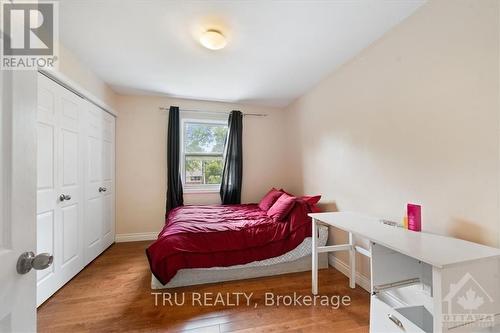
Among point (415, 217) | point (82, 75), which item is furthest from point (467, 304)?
point (82, 75)

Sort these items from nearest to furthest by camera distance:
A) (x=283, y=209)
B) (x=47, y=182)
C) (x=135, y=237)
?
1. (x=47, y=182)
2. (x=283, y=209)
3. (x=135, y=237)

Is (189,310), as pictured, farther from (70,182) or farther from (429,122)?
(429,122)

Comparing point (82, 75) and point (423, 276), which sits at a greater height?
point (82, 75)

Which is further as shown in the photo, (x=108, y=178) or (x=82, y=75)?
(x=108, y=178)

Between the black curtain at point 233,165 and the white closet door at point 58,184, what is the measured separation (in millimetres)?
2004

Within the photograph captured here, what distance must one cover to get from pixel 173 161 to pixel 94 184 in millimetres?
1122

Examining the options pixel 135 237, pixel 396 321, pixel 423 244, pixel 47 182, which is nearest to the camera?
pixel 396 321

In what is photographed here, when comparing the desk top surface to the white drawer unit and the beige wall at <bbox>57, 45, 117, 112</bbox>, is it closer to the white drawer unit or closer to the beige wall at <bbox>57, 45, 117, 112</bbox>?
the white drawer unit

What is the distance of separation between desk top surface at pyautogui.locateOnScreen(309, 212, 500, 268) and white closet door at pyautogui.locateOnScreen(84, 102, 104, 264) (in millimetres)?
2750

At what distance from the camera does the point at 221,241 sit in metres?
2.24

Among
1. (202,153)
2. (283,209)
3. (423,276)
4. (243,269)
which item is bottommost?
(243,269)

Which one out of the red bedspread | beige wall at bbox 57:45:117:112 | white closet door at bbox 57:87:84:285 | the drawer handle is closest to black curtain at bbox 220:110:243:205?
the red bedspread

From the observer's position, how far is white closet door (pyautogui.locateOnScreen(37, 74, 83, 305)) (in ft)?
6.09

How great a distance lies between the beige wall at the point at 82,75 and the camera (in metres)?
2.10
